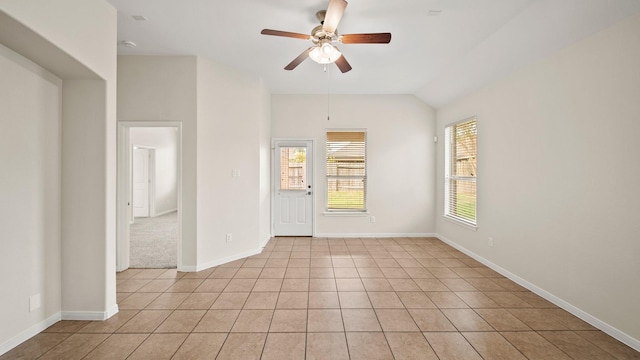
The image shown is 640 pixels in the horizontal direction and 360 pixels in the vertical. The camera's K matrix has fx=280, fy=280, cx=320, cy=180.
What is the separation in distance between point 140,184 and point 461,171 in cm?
809

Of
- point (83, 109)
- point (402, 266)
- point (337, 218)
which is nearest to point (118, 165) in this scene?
point (83, 109)

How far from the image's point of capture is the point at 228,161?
4117 mm

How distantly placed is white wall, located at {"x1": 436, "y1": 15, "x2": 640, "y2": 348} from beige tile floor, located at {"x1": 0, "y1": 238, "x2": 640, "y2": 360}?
33cm

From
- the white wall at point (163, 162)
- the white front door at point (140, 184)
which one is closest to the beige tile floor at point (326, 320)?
the white front door at point (140, 184)

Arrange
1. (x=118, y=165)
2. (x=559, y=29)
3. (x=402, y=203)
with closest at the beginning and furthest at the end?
(x=559, y=29), (x=118, y=165), (x=402, y=203)

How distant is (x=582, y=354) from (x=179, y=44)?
4.87 m

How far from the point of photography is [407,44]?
342 cm

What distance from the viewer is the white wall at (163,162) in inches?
308

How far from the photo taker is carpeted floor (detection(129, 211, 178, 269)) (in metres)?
4.13

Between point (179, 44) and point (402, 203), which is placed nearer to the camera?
point (179, 44)

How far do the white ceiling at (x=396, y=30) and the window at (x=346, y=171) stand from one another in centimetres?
156

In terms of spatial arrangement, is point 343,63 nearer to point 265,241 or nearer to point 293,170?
point 293,170

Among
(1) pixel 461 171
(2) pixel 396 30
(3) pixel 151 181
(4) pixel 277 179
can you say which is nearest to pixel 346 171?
(4) pixel 277 179

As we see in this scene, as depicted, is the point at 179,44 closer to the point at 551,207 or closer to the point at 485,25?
the point at 485,25
